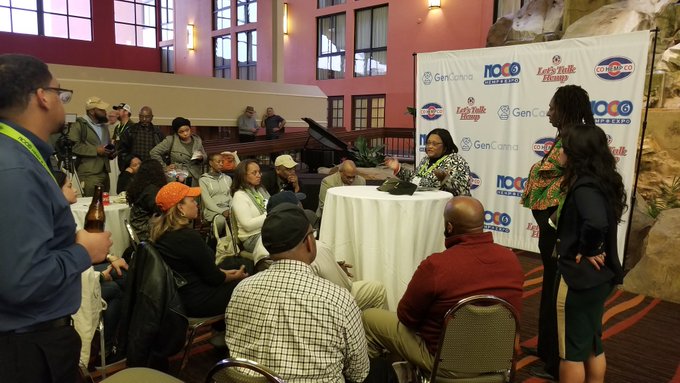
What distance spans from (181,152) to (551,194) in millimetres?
3934

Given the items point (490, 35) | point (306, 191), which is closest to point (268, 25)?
point (490, 35)

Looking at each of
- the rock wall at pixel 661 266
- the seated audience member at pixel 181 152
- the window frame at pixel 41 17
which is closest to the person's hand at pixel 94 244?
the seated audience member at pixel 181 152

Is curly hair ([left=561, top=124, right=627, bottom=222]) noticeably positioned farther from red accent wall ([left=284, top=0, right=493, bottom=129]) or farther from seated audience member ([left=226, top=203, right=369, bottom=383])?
red accent wall ([left=284, top=0, right=493, bottom=129])

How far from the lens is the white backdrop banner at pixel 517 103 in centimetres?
417

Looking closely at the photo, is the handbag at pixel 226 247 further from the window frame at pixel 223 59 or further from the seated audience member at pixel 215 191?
the window frame at pixel 223 59

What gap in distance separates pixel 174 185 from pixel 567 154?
80.2 inches

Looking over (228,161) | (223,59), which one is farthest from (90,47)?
(228,161)

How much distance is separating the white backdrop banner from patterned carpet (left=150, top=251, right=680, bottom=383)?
2.01 feet

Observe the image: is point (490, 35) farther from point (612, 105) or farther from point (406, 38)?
point (612, 105)

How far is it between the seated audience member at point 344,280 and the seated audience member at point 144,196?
97 cm

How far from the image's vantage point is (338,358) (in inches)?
58.6

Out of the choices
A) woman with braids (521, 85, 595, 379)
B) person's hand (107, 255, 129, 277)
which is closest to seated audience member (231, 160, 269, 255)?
person's hand (107, 255, 129, 277)

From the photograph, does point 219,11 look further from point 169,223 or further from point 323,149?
point 169,223

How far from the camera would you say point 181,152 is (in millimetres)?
5172
